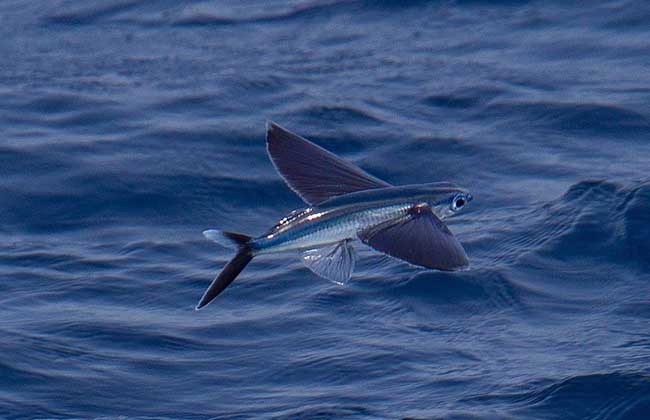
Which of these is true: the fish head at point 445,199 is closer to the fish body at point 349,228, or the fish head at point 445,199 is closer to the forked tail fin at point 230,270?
the fish body at point 349,228

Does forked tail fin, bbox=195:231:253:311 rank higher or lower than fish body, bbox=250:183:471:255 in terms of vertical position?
lower

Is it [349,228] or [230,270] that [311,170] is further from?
[230,270]

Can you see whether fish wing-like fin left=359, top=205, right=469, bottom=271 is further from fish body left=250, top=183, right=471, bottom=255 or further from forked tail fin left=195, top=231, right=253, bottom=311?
forked tail fin left=195, top=231, right=253, bottom=311

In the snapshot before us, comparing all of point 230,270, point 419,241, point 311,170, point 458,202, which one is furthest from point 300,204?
point 230,270

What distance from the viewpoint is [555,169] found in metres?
8.38

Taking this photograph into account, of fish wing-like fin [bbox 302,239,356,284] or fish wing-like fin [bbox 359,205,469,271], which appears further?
fish wing-like fin [bbox 302,239,356,284]

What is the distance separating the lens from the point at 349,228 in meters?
4.11

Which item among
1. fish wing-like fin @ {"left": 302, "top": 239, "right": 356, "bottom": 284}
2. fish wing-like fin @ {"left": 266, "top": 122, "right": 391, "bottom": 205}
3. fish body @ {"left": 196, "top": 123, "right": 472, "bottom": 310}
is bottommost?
fish wing-like fin @ {"left": 302, "top": 239, "right": 356, "bottom": 284}

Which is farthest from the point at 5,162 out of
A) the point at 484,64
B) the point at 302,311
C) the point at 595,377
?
the point at 595,377

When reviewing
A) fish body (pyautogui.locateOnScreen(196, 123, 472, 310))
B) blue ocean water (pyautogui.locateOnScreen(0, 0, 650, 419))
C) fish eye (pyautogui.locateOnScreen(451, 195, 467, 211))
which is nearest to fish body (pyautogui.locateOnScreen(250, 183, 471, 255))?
fish body (pyautogui.locateOnScreen(196, 123, 472, 310))

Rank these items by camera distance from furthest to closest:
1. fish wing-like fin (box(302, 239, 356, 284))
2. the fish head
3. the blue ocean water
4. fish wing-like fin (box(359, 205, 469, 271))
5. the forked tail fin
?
the blue ocean water
fish wing-like fin (box(302, 239, 356, 284))
the fish head
fish wing-like fin (box(359, 205, 469, 271))
the forked tail fin

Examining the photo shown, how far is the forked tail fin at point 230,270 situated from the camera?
12.8 ft

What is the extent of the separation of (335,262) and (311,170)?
12.1 inches

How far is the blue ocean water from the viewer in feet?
19.4
